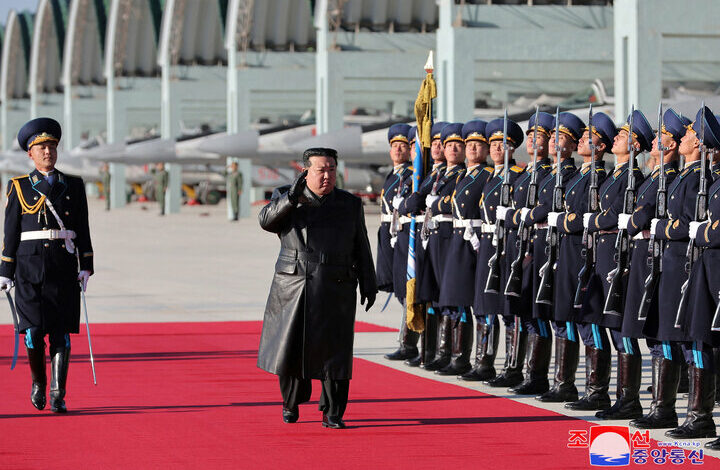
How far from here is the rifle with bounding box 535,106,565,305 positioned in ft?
28.1

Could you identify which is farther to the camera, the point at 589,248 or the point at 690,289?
the point at 589,248

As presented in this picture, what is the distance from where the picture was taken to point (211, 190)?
52.8 meters

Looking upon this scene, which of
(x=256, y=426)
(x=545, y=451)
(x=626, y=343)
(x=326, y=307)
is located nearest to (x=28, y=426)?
(x=256, y=426)

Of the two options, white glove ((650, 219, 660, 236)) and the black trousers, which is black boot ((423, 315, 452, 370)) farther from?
white glove ((650, 219, 660, 236))

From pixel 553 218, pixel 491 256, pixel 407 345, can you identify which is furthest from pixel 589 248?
pixel 407 345

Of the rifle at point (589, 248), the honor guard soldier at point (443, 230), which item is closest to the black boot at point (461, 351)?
the honor guard soldier at point (443, 230)

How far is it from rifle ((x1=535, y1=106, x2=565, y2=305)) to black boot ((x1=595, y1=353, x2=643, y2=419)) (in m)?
0.75

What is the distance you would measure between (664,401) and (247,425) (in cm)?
231

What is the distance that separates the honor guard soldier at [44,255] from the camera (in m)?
8.16

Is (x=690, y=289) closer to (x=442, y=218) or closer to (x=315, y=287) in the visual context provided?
(x=315, y=287)

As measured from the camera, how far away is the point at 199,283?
1800 cm

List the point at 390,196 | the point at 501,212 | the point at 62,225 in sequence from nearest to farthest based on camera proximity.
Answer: the point at 62,225
the point at 501,212
the point at 390,196

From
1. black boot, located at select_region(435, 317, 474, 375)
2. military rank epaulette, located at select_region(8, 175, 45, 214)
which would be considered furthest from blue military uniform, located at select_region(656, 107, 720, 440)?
military rank epaulette, located at select_region(8, 175, 45, 214)

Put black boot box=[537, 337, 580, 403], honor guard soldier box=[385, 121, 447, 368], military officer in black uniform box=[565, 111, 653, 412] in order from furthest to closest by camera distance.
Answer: honor guard soldier box=[385, 121, 447, 368]
black boot box=[537, 337, 580, 403]
military officer in black uniform box=[565, 111, 653, 412]
